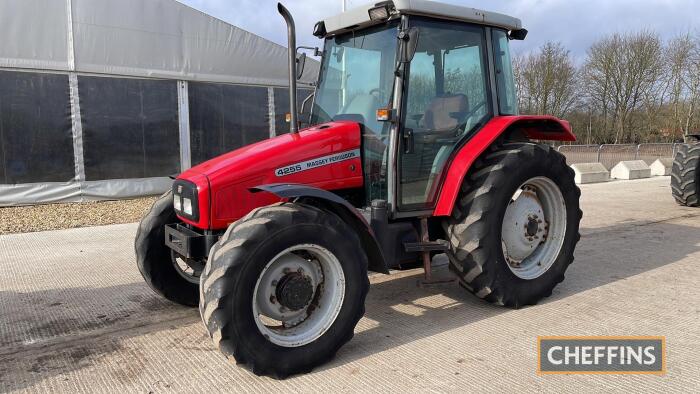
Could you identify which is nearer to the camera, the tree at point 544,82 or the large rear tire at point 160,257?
the large rear tire at point 160,257

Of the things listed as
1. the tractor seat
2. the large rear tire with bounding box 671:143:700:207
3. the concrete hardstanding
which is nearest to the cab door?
the tractor seat

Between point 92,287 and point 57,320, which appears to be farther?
point 92,287

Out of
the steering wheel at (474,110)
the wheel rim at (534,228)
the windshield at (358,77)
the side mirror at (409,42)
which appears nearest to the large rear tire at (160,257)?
the windshield at (358,77)

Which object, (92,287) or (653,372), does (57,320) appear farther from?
(653,372)

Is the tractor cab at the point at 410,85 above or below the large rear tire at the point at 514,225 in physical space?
above

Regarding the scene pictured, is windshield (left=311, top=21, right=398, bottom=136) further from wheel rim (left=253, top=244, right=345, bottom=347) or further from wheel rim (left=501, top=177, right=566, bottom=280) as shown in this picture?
wheel rim (left=501, top=177, right=566, bottom=280)

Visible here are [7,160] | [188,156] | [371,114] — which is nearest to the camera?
[371,114]

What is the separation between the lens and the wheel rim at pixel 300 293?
10.1 feet

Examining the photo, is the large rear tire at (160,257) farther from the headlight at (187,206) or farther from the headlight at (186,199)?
the headlight at (187,206)

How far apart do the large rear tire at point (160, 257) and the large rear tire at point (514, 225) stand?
2135 millimetres

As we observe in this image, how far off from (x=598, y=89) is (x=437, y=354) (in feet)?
104

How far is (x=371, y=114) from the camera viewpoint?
3.88 meters

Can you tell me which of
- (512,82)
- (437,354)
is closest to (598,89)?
(512,82)

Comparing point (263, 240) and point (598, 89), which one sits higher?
point (598, 89)
